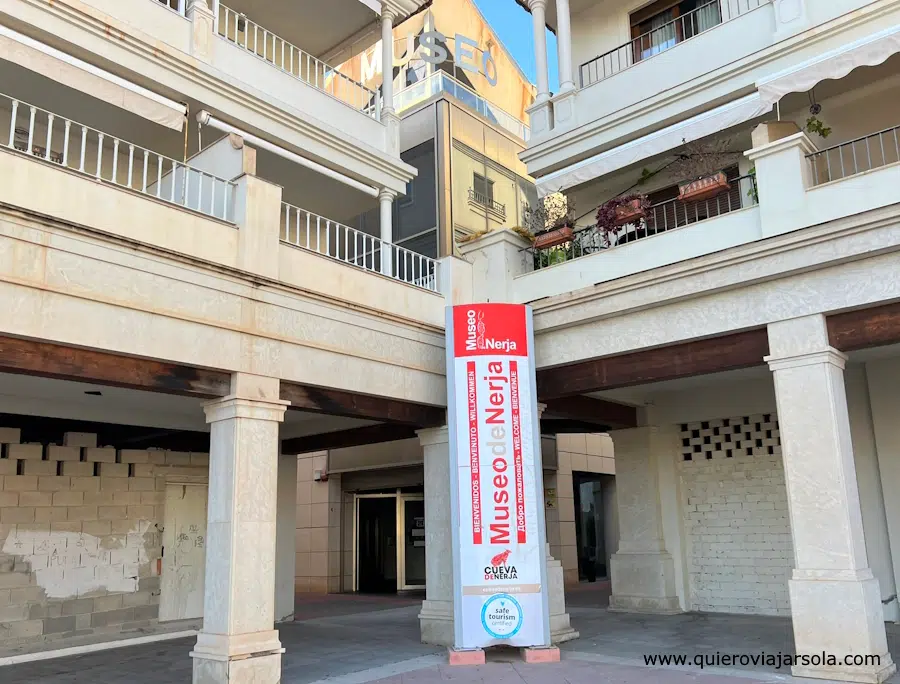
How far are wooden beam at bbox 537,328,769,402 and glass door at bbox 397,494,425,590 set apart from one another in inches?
335

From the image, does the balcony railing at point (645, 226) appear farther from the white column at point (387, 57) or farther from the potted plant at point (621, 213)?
the white column at point (387, 57)

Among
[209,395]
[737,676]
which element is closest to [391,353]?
[209,395]

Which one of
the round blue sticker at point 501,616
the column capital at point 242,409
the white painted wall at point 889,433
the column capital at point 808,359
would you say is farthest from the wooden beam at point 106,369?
the white painted wall at point 889,433

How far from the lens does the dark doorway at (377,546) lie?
59.2ft

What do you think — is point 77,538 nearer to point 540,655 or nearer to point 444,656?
point 444,656

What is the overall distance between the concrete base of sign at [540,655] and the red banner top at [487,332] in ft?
11.1

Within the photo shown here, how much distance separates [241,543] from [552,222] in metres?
6.40

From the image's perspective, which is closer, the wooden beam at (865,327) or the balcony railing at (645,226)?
the wooden beam at (865,327)

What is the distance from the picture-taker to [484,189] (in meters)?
18.0

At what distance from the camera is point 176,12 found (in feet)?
34.0

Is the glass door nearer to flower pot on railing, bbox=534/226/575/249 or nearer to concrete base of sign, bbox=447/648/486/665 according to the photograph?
flower pot on railing, bbox=534/226/575/249

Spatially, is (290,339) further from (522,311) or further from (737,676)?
(737,676)

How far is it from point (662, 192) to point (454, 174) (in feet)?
19.0

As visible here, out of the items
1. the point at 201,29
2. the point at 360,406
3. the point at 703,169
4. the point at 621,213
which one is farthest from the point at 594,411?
the point at 201,29
